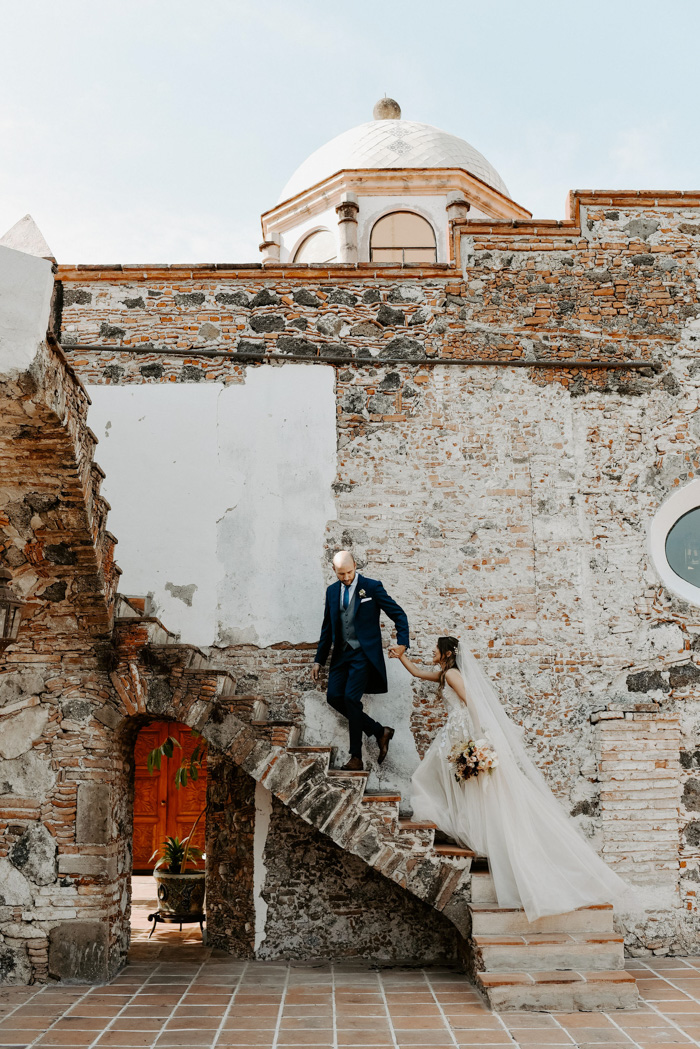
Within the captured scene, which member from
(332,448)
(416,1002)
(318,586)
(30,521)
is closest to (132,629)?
(30,521)

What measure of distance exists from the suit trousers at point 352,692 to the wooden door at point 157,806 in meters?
5.20

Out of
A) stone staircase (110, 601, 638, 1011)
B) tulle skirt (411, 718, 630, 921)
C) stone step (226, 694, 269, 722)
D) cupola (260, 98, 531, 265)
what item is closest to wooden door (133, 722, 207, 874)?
stone staircase (110, 601, 638, 1011)

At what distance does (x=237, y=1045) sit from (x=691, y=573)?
497cm

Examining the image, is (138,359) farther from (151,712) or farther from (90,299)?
(151,712)

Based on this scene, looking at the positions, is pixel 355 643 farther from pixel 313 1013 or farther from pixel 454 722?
pixel 313 1013

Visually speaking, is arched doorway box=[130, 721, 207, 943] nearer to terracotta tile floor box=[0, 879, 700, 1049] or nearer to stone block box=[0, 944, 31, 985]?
terracotta tile floor box=[0, 879, 700, 1049]

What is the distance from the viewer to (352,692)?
6.48 meters

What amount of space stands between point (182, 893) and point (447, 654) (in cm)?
339

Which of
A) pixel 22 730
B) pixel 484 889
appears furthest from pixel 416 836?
pixel 22 730

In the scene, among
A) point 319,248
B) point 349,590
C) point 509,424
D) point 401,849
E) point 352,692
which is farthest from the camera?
point 319,248

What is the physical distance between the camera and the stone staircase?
547 cm

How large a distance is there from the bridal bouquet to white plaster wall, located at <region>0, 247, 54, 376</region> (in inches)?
145

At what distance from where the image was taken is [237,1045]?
4875 millimetres

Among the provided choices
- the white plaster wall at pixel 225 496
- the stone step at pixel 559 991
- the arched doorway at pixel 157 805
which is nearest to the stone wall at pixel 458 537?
the white plaster wall at pixel 225 496
